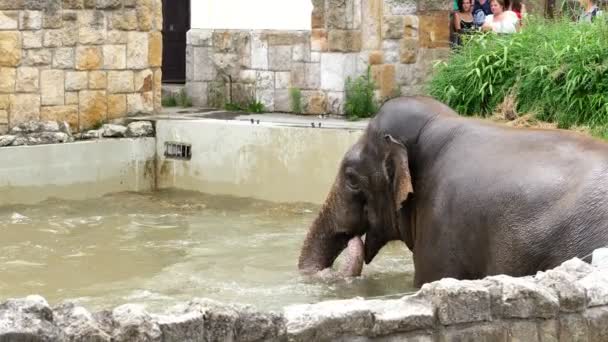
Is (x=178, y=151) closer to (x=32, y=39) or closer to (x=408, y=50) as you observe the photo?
(x=32, y=39)

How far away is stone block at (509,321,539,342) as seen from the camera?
16.3 feet

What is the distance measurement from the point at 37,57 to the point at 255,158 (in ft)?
7.96

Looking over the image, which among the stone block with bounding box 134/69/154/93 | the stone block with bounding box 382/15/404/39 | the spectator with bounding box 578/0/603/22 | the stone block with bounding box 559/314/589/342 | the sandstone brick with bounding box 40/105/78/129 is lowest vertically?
the stone block with bounding box 559/314/589/342

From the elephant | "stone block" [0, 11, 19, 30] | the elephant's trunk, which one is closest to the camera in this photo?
the elephant

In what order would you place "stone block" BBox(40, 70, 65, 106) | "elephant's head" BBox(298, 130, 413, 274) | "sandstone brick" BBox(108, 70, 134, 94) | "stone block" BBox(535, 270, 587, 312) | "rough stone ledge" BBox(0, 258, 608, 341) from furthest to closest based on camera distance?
"sandstone brick" BBox(108, 70, 134, 94) < "stone block" BBox(40, 70, 65, 106) < "elephant's head" BBox(298, 130, 413, 274) < "stone block" BBox(535, 270, 587, 312) < "rough stone ledge" BBox(0, 258, 608, 341)

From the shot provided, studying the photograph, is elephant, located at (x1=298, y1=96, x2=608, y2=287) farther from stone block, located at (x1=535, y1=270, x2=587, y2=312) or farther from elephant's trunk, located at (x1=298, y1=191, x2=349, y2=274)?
stone block, located at (x1=535, y1=270, x2=587, y2=312)

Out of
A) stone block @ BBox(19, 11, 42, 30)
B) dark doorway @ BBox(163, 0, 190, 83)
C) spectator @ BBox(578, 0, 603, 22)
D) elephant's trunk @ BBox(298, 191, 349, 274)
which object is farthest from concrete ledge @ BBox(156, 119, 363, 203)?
elephant's trunk @ BBox(298, 191, 349, 274)

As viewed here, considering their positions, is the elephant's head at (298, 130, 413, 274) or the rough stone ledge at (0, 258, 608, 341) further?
the elephant's head at (298, 130, 413, 274)

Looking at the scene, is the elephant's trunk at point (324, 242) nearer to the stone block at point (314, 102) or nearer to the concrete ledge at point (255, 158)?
the concrete ledge at point (255, 158)

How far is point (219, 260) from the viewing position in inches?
400

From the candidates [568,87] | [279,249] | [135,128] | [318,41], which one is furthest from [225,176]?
[568,87]

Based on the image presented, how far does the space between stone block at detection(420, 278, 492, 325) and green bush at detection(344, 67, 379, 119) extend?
9.36 metres

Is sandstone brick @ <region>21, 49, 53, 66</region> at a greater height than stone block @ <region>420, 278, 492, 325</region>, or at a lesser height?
greater

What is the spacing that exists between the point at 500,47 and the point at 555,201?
21.1 feet
